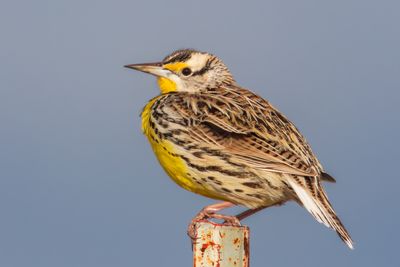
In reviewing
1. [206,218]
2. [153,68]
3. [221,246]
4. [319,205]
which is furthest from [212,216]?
[153,68]

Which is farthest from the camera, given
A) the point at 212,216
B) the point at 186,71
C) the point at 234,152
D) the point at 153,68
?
the point at 186,71

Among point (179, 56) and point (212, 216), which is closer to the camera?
point (212, 216)

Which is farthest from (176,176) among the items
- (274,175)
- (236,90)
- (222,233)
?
(222,233)

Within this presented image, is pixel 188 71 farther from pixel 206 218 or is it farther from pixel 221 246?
pixel 221 246

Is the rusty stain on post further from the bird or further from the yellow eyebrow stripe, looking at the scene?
the yellow eyebrow stripe

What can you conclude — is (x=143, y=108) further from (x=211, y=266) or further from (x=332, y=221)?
(x=211, y=266)

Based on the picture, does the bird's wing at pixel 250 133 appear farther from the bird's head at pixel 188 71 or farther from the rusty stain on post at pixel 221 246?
the rusty stain on post at pixel 221 246
